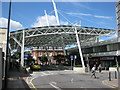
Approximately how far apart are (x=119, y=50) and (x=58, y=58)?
2784 centimetres

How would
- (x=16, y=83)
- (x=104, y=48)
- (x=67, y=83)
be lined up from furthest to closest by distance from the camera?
(x=104, y=48) → (x=16, y=83) → (x=67, y=83)

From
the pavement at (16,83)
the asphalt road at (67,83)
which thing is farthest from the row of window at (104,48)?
the pavement at (16,83)

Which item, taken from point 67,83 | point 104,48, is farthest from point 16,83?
point 104,48

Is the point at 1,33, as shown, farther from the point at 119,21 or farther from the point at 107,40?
the point at 107,40

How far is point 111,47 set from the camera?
4219 cm

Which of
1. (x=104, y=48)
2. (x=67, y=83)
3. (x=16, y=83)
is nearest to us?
(x=67, y=83)

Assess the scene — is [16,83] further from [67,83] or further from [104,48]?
[104,48]

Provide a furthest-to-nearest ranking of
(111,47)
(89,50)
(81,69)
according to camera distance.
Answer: (89,50) → (111,47) → (81,69)

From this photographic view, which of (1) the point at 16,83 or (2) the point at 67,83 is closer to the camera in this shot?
(2) the point at 67,83

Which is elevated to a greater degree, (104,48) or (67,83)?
(104,48)

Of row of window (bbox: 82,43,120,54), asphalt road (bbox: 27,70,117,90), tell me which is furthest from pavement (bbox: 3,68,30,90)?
row of window (bbox: 82,43,120,54)

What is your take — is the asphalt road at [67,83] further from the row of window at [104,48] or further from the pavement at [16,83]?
the row of window at [104,48]

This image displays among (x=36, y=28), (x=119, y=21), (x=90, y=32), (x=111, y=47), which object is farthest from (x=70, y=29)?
(x=119, y=21)

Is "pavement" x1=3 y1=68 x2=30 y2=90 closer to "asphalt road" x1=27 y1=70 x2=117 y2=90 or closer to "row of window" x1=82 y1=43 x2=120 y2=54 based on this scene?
"asphalt road" x1=27 y1=70 x2=117 y2=90
